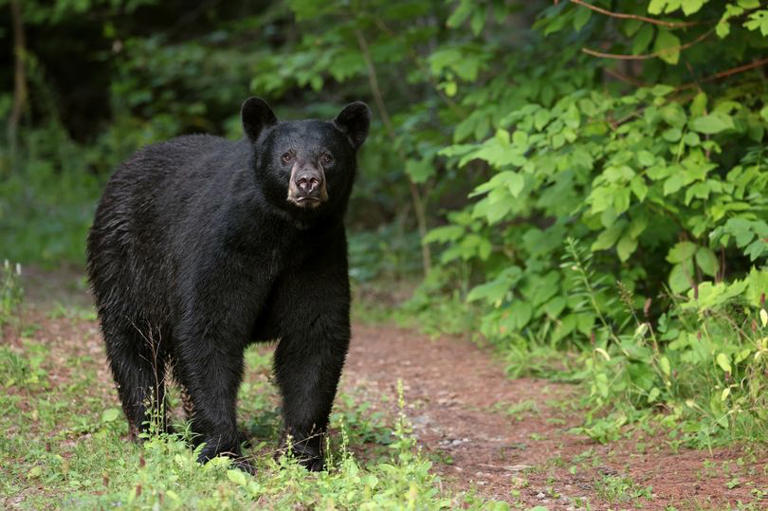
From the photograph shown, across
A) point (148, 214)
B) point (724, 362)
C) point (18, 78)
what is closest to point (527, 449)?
point (724, 362)

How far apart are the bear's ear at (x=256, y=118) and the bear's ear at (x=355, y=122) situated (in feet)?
1.19

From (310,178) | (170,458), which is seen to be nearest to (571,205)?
(310,178)

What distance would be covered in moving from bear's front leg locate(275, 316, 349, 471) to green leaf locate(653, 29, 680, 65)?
9.16ft

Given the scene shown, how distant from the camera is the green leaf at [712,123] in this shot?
20.5 ft

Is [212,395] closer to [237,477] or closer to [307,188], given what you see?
[237,477]

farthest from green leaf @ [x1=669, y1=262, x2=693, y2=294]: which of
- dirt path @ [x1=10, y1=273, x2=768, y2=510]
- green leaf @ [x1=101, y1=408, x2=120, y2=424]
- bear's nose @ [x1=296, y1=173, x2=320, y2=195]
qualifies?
green leaf @ [x1=101, y1=408, x2=120, y2=424]

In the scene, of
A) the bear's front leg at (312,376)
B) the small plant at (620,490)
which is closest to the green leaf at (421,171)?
the bear's front leg at (312,376)

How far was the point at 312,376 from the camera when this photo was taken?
5250 millimetres

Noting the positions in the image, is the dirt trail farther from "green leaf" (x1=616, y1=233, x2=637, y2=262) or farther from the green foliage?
"green leaf" (x1=616, y1=233, x2=637, y2=262)

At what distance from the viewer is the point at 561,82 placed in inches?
295

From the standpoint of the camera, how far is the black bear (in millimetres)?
5059

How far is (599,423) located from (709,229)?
151 centimetres

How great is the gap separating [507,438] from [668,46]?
8.73 ft

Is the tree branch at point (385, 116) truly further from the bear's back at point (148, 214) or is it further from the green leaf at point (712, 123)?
the bear's back at point (148, 214)
